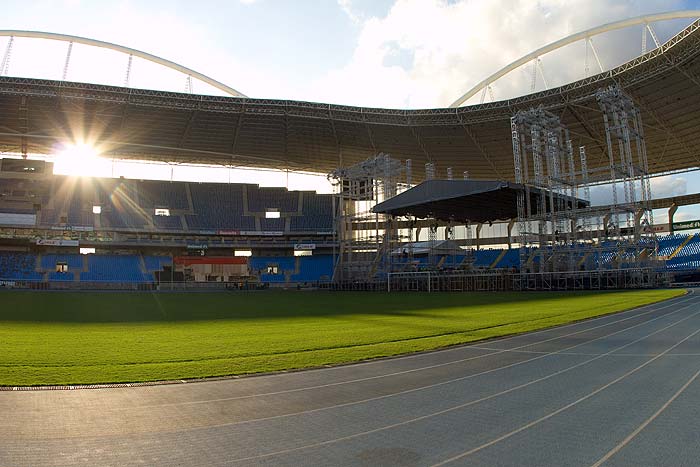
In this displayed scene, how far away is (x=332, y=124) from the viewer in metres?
55.1

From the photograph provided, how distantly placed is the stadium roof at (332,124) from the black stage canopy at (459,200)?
898 cm

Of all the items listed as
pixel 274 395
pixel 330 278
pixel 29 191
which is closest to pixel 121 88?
pixel 29 191

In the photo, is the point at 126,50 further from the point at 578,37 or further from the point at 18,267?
the point at 578,37

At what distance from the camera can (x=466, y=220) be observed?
56.9m

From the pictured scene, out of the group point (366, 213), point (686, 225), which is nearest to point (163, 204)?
point (366, 213)

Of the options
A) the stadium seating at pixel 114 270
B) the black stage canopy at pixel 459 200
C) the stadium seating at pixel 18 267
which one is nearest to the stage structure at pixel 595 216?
the black stage canopy at pixel 459 200

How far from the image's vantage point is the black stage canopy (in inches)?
1608

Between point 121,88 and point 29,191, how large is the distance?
2416 cm

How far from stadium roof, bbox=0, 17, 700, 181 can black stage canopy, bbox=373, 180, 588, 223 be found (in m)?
8.98

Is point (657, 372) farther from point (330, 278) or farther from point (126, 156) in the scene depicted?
point (126, 156)

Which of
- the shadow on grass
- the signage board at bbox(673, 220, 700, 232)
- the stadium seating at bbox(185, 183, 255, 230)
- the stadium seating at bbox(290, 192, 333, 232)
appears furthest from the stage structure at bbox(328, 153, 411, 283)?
the signage board at bbox(673, 220, 700, 232)

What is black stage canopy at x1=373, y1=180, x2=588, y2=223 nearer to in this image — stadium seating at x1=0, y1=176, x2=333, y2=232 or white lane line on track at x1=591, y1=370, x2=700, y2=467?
stadium seating at x1=0, y1=176, x2=333, y2=232

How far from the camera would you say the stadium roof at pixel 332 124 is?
43.6 metres

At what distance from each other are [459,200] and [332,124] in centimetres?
1781
